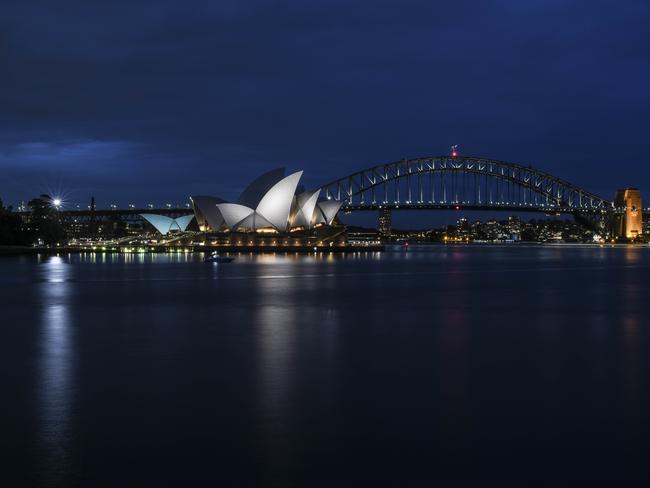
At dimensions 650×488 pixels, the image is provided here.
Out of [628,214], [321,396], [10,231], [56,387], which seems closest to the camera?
[321,396]

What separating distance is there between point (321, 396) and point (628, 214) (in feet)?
371

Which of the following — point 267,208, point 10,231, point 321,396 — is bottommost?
point 321,396

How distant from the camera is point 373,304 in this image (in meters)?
21.0

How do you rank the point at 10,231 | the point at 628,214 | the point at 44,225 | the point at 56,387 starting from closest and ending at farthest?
1. the point at 56,387
2. the point at 10,231
3. the point at 44,225
4. the point at 628,214

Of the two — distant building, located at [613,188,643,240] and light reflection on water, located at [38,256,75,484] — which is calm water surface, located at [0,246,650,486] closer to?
light reflection on water, located at [38,256,75,484]

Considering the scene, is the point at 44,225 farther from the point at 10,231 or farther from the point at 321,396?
the point at 321,396

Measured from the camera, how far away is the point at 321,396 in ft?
29.1

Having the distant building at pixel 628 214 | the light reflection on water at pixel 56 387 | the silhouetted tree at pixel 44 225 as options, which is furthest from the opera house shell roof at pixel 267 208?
the light reflection on water at pixel 56 387

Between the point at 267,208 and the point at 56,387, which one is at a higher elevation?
the point at 267,208

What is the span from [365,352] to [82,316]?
838 cm

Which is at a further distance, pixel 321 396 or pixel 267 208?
pixel 267 208

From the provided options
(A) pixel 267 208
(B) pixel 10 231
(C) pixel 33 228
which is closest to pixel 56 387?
(B) pixel 10 231

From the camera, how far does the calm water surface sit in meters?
6.29

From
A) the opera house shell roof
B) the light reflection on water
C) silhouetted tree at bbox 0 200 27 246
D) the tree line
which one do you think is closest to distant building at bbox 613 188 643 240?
the opera house shell roof
